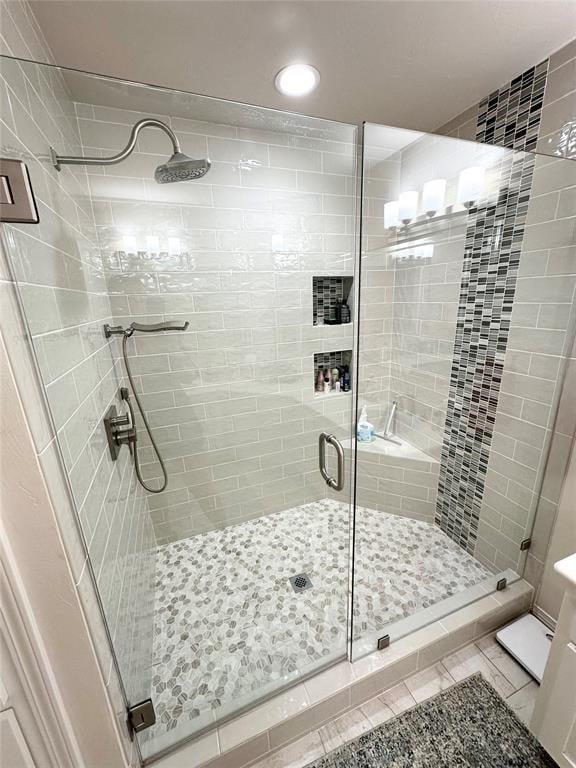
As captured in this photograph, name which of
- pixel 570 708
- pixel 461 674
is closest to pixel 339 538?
pixel 461 674

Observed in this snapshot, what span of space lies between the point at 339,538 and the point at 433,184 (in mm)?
2088

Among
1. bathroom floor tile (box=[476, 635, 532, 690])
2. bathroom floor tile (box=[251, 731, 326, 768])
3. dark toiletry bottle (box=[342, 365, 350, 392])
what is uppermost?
dark toiletry bottle (box=[342, 365, 350, 392])

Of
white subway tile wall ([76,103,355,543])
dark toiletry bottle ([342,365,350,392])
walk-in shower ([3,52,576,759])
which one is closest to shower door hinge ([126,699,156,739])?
walk-in shower ([3,52,576,759])

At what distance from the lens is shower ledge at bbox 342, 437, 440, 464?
1923 mm

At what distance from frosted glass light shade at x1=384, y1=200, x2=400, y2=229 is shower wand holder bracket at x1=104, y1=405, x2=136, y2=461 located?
174 cm

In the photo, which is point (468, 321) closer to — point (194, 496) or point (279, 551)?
point (279, 551)

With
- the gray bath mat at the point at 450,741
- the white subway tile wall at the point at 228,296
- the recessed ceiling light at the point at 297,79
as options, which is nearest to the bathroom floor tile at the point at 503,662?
the gray bath mat at the point at 450,741

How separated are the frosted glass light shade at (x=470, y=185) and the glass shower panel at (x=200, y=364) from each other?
567mm

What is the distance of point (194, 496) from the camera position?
1843 mm

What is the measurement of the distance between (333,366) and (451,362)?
0.72 m

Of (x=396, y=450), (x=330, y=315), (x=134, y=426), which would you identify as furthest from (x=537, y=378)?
(x=134, y=426)

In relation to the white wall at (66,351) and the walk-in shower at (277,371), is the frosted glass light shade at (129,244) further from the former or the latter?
the white wall at (66,351)

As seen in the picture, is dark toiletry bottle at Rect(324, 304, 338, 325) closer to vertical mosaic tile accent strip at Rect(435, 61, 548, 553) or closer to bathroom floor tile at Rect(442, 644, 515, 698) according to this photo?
vertical mosaic tile accent strip at Rect(435, 61, 548, 553)

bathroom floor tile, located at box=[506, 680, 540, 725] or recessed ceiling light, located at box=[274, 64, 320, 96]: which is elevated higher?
recessed ceiling light, located at box=[274, 64, 320, 96]
